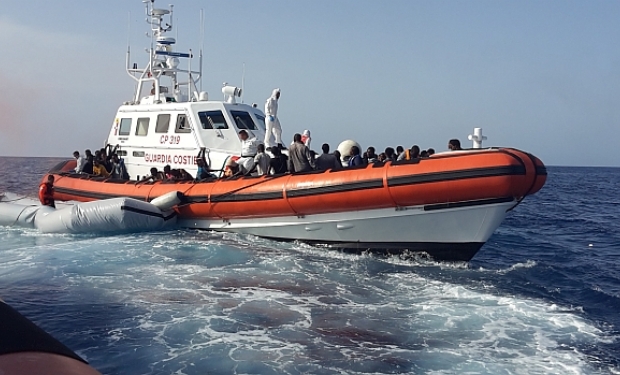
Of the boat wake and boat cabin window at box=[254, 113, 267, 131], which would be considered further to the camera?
boat cabin window at box=[254, 113, 267, 131]

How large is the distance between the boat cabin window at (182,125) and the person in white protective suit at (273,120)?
5.38 feet

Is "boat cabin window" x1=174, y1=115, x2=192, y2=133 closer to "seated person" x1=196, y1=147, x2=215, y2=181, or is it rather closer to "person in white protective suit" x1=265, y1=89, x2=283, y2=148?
"seated person" x1=196, y1=147, x2=215, y2=181

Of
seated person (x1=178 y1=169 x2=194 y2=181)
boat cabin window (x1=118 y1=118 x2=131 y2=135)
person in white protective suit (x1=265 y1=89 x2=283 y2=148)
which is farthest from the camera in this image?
boat cabin window (x1=118 y1=118 x2=131 y2=135)

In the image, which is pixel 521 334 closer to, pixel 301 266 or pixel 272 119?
pixel 301 266

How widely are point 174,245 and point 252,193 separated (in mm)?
1342

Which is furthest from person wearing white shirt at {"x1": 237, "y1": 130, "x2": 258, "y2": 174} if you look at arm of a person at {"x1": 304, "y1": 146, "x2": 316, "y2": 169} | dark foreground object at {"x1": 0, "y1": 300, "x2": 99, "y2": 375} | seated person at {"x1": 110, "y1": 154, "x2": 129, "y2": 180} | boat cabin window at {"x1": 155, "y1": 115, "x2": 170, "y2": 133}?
dark foreground object at {"x1": 0, "y1": 300, "x2": 99, "y2": 375}

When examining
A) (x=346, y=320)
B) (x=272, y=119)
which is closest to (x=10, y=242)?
(x=272, y=119)

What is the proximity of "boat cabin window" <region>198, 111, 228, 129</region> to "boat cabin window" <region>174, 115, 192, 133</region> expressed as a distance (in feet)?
0.99

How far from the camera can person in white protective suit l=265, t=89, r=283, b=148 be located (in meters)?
9.74

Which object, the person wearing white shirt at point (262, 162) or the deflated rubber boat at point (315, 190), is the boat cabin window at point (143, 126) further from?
the person wearing white shirt at point (262, 162)

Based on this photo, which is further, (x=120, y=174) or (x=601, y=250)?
(x=120, y=174)

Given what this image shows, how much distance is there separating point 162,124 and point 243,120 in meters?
1.58

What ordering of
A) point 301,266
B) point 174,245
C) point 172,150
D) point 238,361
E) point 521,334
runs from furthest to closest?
point 172,150 → point 174,245 → point 301,266 → point 521,334 → point 238,361

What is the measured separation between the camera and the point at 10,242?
8953mm
